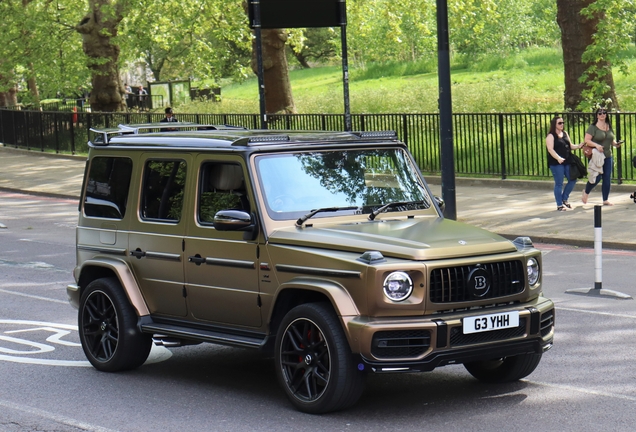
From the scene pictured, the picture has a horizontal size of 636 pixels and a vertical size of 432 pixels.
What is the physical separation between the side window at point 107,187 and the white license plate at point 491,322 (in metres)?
3.17

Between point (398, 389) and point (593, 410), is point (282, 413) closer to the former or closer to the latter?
point (398, 389)

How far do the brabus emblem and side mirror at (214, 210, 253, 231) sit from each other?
1.55 meters

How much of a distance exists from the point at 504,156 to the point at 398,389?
1619 cm

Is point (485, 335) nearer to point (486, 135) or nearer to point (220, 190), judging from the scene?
point (220, 190)

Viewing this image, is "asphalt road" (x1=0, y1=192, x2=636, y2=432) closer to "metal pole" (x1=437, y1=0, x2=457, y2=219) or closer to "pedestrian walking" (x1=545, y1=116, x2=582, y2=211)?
"metal pole" (x1=437, y1=0, x2=457, y2=219)

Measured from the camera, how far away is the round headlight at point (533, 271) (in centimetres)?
692

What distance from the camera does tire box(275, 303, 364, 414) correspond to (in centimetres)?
643

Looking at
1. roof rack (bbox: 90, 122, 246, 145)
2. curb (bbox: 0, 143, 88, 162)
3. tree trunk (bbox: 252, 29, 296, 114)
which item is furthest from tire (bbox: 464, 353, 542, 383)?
curb (bbox: 0, 143, 88, 162)

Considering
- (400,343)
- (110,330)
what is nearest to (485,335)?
(400,343)

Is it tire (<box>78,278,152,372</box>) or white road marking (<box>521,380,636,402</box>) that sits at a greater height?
tire (<box>78,278,152,372</box>)

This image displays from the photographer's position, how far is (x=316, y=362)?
21.7ft

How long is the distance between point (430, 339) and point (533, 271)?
102cm

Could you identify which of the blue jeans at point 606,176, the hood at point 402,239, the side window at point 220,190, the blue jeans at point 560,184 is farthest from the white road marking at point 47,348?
the blue jeans at point 606,176

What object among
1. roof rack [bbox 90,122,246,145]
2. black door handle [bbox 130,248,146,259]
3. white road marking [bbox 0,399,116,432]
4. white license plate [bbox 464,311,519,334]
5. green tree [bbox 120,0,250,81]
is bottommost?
white road marking [bbox 0,399,116,432]
